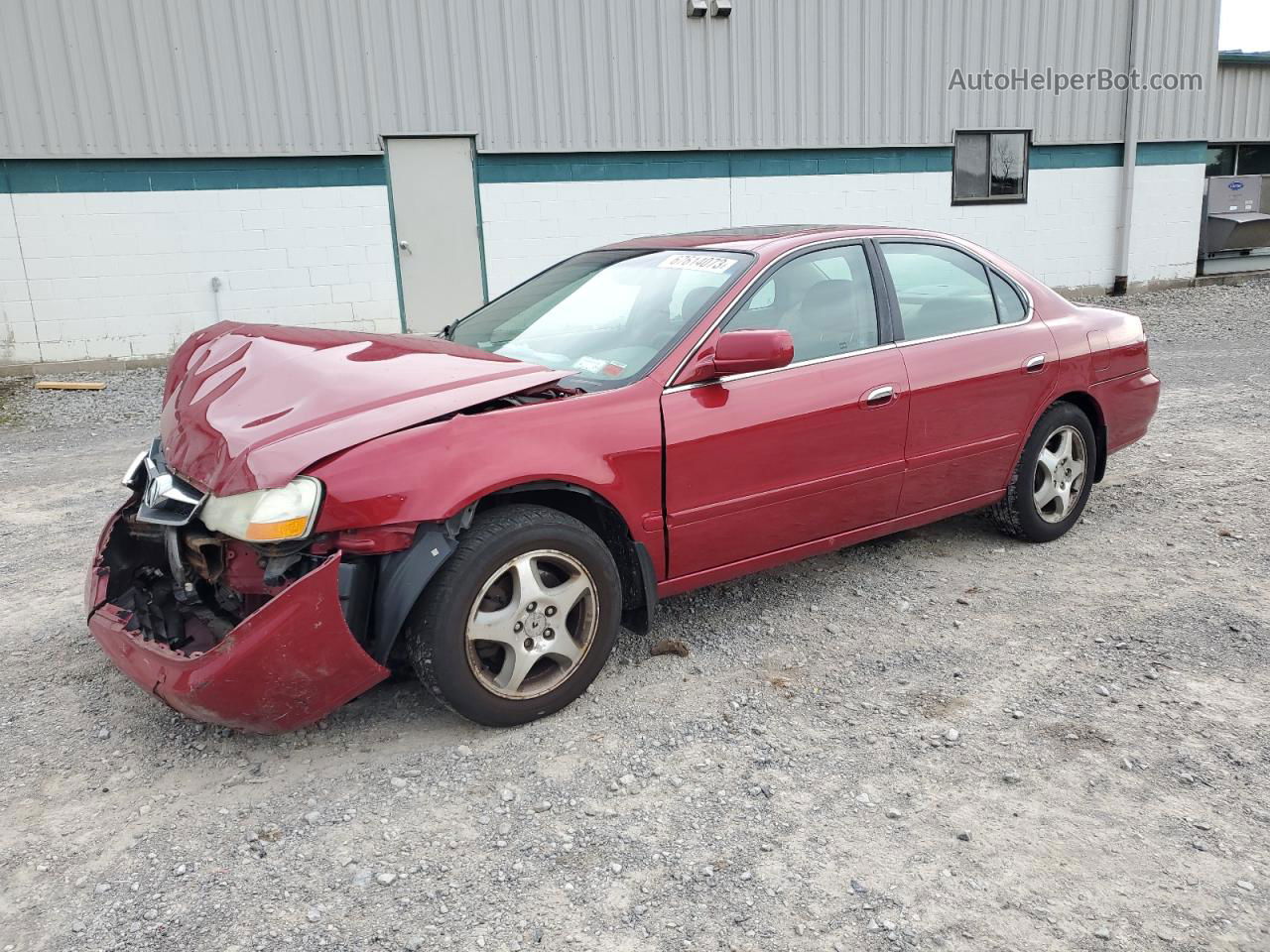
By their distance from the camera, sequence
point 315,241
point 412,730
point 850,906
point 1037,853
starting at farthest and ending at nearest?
point 315,241 < point 412,730 < point 1037,853 < point 850,906

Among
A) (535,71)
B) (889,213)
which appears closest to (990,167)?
(889,213)

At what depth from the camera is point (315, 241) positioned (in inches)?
438

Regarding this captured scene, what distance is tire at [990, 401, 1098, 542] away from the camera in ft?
15.5

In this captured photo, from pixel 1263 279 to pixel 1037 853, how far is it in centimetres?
1718

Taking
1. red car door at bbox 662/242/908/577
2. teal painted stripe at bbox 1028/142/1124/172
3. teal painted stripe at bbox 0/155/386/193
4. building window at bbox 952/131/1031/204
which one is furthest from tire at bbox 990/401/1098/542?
teal painted stripe at bbox 1028/142/1124/172

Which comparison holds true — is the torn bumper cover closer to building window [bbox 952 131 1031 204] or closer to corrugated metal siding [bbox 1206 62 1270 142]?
building window [bbox 952 131 1031 204]

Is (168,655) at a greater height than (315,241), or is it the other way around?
(315,241)

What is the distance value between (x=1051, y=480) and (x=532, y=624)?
288 cm

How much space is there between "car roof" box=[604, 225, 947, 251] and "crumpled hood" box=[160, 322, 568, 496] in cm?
110

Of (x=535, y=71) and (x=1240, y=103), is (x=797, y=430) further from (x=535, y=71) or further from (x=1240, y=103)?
(x=1240, y=103)

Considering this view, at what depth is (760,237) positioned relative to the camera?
4.27 metres

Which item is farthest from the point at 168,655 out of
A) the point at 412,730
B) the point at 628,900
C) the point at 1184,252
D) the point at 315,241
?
the point at 1184,252

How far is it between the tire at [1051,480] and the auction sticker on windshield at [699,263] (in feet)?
5.81

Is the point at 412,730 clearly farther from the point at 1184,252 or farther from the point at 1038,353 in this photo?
the point at 1184,252
